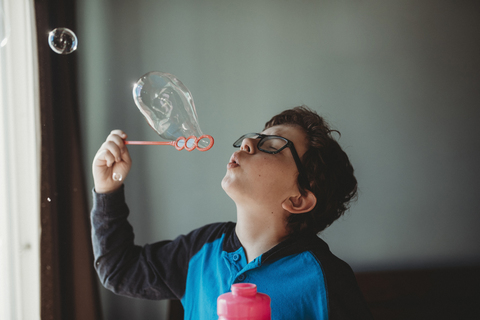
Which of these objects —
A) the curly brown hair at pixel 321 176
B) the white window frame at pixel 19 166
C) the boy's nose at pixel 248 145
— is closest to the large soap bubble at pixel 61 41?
the white window frame at pixel 19 166

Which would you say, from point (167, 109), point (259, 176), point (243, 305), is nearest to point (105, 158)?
point (167, 109)

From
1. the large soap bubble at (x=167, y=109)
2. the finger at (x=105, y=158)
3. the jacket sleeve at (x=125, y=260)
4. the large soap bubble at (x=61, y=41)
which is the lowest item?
the jacket sleeve at (x=125, y=260)

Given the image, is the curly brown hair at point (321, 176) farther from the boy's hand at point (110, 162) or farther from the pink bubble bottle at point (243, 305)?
the boy's hand at point (110, 162)

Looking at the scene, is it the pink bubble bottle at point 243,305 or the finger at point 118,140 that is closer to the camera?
the pink bubble bottle at point 243,305

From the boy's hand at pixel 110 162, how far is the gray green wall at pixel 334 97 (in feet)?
2.29

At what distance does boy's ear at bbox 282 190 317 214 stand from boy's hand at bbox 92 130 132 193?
1.73 ft

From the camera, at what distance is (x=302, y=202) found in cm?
104

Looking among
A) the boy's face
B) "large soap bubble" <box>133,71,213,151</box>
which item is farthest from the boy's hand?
the boy's face

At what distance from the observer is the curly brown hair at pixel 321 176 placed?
40.6 inches

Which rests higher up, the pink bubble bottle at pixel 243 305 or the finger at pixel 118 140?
the finger at pixel 118 140

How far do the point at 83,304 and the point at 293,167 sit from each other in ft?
4.02

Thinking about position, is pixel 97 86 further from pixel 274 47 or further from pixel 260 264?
pixel 260 264

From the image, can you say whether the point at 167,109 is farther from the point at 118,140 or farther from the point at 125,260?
the point at 125,260

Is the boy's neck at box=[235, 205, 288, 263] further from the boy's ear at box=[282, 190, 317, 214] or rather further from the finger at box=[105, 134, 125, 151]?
the finger at box=[105, 134, 125, 151]
